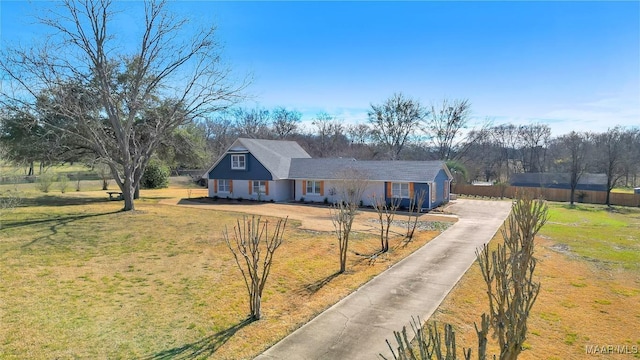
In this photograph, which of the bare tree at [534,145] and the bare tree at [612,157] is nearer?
the bare tree at [612,157]

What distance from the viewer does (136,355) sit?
6.34m

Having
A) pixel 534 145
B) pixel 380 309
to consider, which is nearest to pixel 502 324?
pixel 380 309

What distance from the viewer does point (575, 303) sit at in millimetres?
9336

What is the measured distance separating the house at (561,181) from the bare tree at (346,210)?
1449 inches

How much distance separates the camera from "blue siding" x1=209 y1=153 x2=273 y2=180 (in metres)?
30.5

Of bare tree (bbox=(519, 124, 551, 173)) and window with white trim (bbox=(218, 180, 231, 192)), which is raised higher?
bare tree (bbox=(519, 124, 551, 173))

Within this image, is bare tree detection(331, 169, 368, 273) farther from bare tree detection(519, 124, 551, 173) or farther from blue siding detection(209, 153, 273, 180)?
bare tree detection(519, 124, 551, 173)

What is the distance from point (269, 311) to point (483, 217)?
19.3 metres

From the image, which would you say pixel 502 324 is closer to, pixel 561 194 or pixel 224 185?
pixel 224 185

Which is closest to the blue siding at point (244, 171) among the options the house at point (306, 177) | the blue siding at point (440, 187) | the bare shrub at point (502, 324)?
the house at point (306, 177)

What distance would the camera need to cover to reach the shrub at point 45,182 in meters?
31.5

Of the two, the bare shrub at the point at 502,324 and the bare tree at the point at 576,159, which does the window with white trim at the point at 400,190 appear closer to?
the bare shrub at the point at 502,324

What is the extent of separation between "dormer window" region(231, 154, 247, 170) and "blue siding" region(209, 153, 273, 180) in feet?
0.88

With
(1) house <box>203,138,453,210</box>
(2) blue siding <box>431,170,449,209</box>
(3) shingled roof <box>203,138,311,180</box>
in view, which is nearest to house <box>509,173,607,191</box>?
(2) blue siding <box>431,170,449,209</box>
